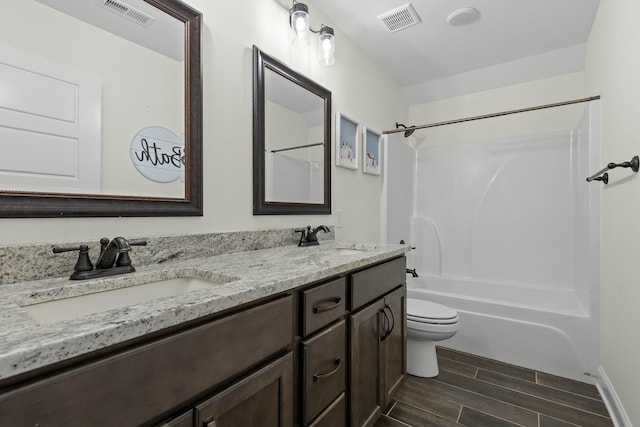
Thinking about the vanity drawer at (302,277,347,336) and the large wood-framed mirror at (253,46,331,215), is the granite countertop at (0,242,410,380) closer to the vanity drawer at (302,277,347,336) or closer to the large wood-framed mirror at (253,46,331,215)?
the vanity drawer at (302,277,347,336)

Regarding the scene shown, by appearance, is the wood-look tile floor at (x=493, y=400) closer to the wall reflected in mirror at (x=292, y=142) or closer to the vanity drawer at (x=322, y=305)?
the vanity drawer at (x=322, y=305)

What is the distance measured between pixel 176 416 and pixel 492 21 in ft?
9.25

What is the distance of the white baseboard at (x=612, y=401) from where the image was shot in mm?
1487

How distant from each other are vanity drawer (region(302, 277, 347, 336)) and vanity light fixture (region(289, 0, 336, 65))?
1352mm

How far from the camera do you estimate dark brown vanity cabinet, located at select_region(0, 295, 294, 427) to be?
0.47 metres

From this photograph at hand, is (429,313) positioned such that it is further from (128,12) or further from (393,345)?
(128,12)

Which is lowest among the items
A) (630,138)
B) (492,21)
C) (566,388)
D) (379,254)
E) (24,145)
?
(566,388)

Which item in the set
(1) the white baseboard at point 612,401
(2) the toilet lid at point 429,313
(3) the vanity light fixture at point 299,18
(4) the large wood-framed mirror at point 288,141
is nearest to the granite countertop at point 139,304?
(4) the large wood-framed mirror at point 288,141

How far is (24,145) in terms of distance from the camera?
2.94 feet

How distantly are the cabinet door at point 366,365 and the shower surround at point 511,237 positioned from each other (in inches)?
49.3

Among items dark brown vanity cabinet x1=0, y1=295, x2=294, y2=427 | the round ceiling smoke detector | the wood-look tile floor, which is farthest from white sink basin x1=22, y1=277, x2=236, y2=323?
the round ceiling smoke detector

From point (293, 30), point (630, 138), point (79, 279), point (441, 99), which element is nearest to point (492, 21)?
point (441, 99)

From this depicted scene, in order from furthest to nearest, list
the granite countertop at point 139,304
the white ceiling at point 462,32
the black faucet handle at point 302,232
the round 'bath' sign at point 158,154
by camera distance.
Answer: the white ceiling at point 462,32 < the black faucet handle at point 302,232 < the round 'bath' sign at point 158,154 < the granite countertop at point 139,304

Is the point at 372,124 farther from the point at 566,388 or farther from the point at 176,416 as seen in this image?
the point at 176,416
